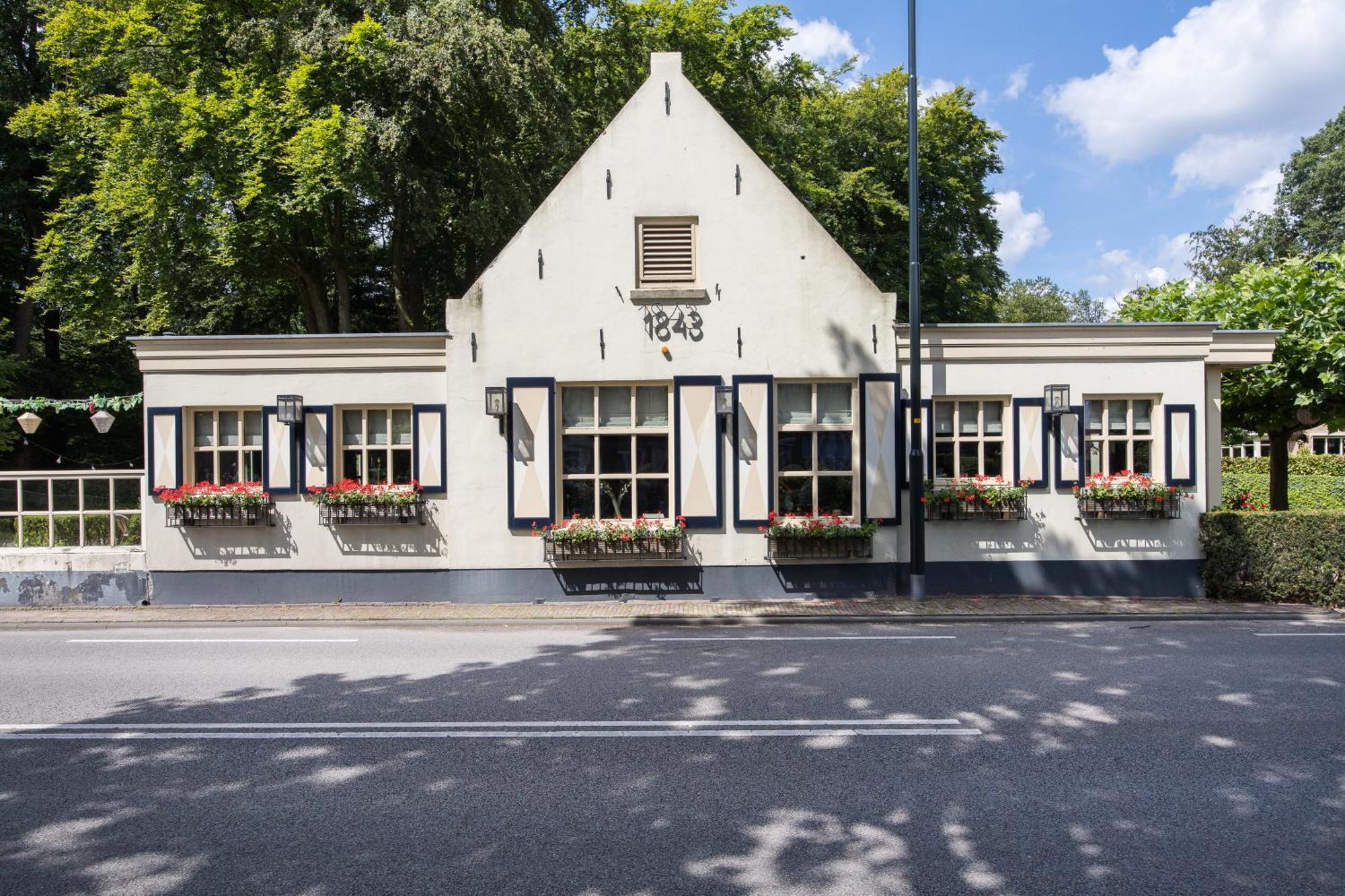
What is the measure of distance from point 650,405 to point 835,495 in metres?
3.13

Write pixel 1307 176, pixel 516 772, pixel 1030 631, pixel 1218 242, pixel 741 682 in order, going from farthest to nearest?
pixel 1218 242, pixel 1307 176, pixel 1030 631, pixel 741 682, pixel 516 772

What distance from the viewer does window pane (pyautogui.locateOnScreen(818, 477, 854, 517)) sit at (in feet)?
41.9

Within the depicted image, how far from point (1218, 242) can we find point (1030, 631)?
73796mm

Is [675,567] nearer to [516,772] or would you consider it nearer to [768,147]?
[516,772]

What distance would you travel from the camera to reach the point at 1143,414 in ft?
42.8

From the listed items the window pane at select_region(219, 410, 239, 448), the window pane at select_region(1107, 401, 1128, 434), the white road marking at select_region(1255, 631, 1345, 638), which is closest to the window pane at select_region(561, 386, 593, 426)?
the window pane at select_region(219, 410, 239, 448)

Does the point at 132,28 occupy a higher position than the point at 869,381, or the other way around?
the point at 132,28

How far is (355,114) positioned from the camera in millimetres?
19016

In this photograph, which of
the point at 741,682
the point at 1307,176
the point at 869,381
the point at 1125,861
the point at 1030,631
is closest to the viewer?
the point at 1125,861

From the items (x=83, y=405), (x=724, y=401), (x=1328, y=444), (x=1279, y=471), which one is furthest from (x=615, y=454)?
(x=1328, y=444)

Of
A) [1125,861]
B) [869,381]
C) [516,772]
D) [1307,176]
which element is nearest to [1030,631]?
[869,381]

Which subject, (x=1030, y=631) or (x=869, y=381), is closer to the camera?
(x=1030, y=631)

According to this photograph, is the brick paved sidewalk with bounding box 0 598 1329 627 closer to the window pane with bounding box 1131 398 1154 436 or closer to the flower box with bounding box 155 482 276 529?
the flower box with bounding box 155 482 276 529

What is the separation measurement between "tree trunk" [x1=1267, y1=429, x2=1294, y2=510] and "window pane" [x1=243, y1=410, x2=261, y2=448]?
1861 cm
